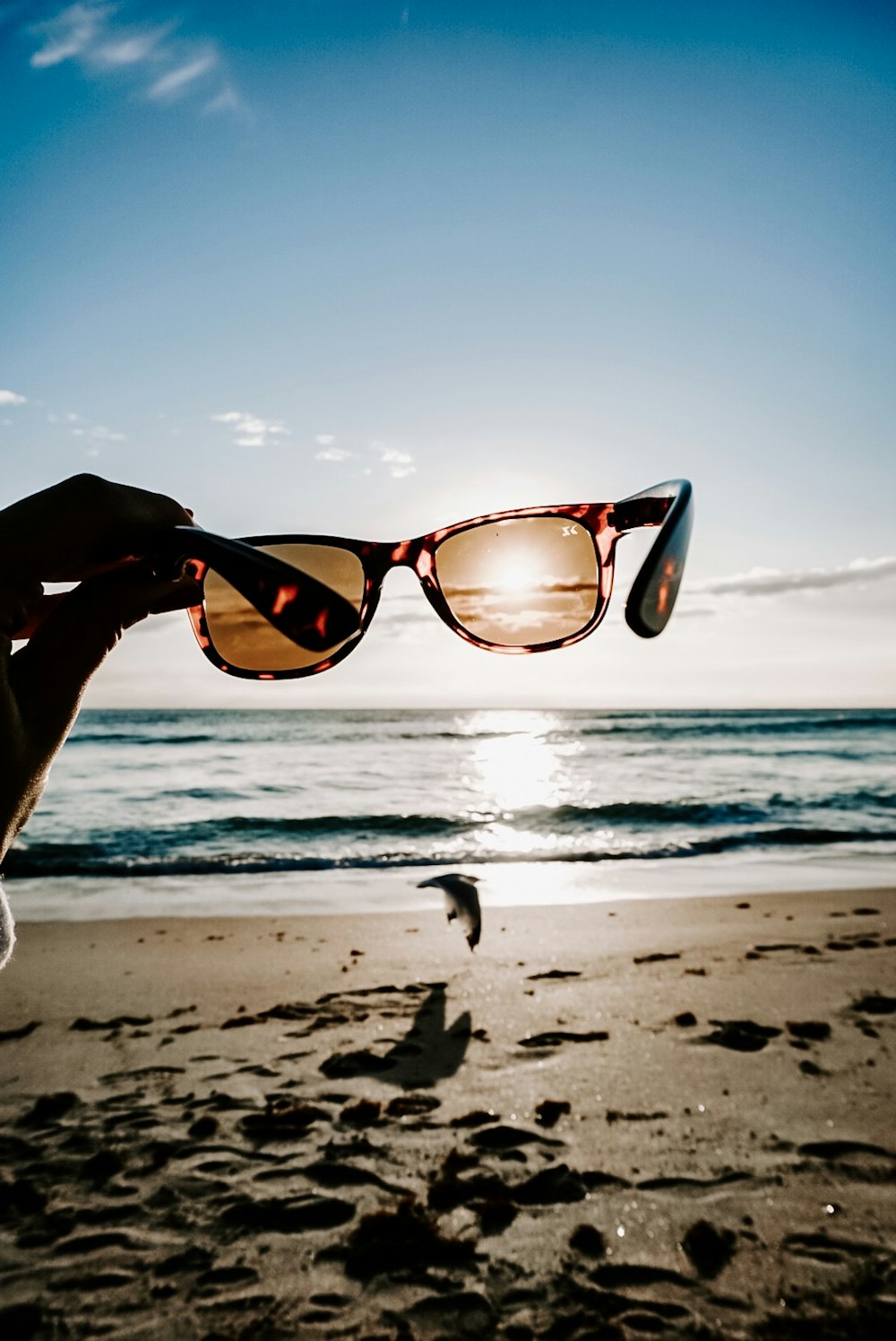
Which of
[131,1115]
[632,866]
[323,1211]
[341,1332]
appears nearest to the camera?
[341,1332]

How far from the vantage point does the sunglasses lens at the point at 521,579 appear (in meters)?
2.04

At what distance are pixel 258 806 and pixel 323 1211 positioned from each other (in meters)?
13.0

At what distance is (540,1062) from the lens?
4.00m

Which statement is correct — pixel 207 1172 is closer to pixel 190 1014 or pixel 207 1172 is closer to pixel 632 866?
pixel 190 1014

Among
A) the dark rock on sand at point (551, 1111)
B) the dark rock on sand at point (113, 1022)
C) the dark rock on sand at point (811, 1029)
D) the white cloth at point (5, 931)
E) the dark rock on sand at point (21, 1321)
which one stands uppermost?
the white cloth at point (5, 931)

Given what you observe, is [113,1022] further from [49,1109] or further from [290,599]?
[290,599]

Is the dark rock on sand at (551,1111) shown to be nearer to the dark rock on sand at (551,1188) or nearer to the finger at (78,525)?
the dark rock on sand at (551,1188)

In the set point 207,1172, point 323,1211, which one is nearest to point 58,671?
point 323,1211

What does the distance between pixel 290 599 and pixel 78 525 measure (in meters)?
0.38

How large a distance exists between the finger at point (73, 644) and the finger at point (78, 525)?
42 mm

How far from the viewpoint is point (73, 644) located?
1176 millimetres

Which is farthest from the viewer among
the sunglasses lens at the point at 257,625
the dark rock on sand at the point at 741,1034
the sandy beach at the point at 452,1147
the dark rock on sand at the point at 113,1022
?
the dark rock on sand at the point at 113,1022

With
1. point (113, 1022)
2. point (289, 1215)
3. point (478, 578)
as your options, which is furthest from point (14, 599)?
point (113, 1022)

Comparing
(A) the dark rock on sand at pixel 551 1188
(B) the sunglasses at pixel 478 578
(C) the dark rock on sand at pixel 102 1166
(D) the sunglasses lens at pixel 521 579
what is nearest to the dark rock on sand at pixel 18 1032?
(C) the dark rock on sand at pixel 102 1166
